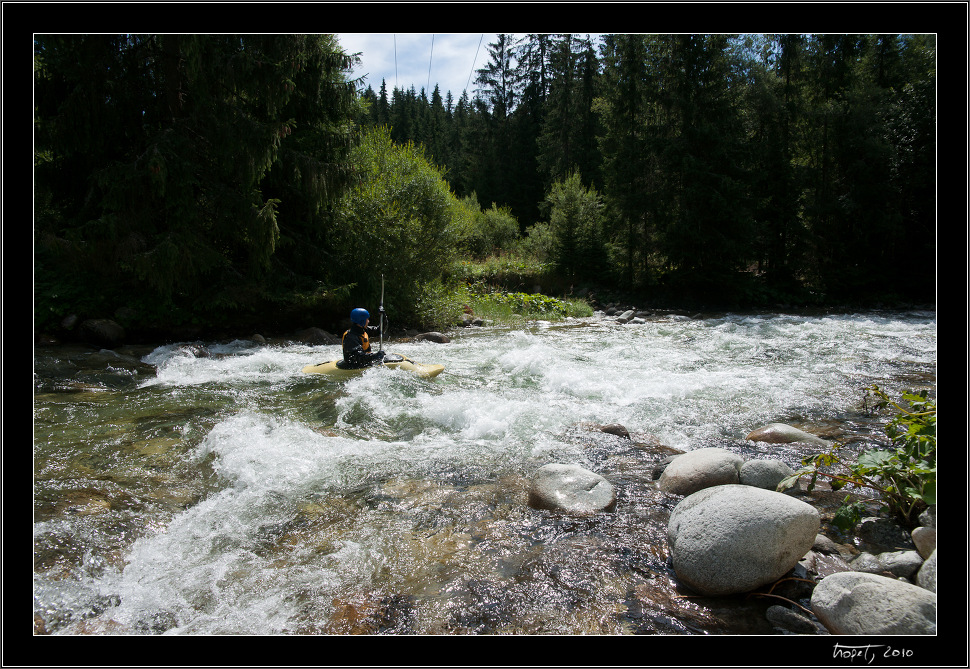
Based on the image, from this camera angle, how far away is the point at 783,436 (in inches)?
200

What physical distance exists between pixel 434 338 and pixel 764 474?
933cm

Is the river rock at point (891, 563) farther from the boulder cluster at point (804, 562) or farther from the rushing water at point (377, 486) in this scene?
the rushing water at point (377, 486)

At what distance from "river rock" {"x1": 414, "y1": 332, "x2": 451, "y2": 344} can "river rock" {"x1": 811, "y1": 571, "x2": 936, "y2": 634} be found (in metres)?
10.2

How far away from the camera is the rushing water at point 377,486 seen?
2.70 meters

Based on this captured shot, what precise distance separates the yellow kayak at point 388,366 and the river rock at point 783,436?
15.3ft

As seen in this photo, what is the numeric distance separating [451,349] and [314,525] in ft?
25.2

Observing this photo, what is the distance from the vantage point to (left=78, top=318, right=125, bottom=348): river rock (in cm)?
1017

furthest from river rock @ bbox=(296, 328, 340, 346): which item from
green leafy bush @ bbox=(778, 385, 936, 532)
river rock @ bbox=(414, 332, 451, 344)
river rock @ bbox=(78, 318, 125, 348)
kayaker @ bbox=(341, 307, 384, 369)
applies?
green leafy bush @ bbox=(778, 385, 936, 532)

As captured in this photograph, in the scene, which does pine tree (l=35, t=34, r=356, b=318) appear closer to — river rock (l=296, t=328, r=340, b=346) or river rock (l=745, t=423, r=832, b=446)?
river rock (l=296, t=328, r=340, b=346)

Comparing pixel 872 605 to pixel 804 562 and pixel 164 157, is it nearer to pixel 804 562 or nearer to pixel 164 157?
pixel 804 562

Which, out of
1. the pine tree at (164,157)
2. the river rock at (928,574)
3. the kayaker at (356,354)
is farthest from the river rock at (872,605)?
the pine tree at (164,157)

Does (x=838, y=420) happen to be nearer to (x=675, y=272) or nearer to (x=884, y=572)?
(x=884, y=572)

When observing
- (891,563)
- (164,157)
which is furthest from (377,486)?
(164,157)

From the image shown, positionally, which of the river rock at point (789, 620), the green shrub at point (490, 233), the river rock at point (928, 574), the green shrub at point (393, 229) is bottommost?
the river rock at point (789, 620)
